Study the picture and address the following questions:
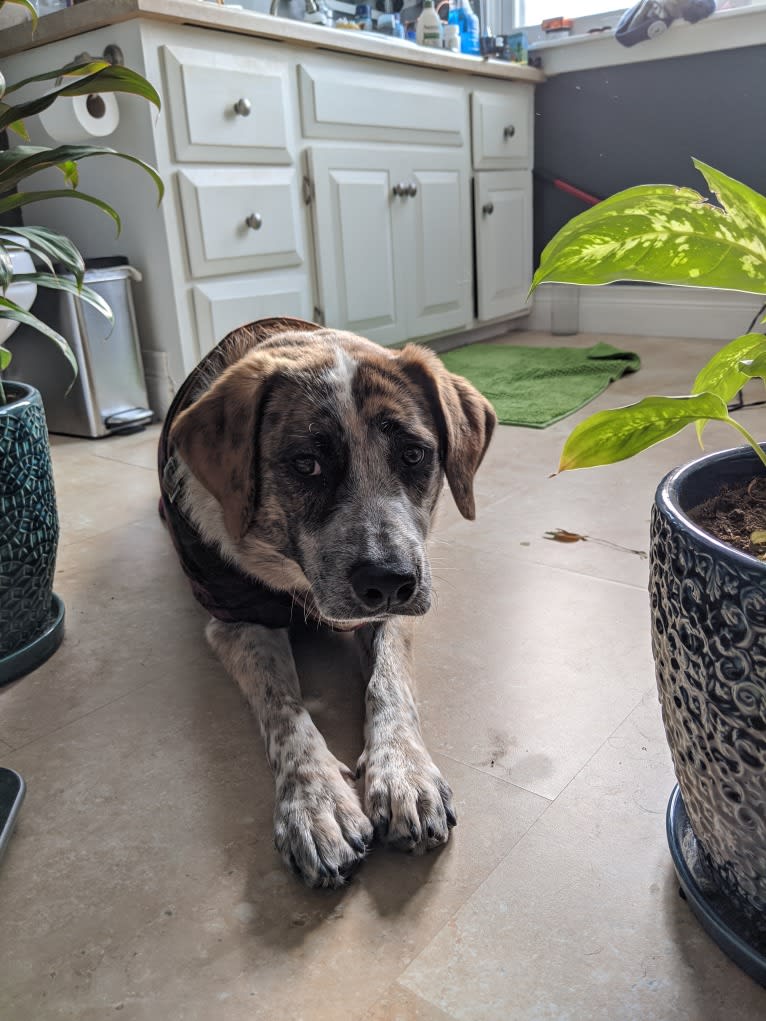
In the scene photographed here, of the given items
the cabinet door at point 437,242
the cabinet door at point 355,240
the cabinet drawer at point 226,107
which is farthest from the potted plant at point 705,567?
the cabinet door at point 437,242

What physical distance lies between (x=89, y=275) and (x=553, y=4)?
3.32 metres

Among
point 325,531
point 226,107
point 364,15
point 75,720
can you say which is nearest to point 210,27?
point 226,107

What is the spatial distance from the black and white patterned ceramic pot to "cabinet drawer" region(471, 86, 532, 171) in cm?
344

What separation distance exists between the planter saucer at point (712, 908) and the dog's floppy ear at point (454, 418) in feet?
1.93

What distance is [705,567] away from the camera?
65 centimetres

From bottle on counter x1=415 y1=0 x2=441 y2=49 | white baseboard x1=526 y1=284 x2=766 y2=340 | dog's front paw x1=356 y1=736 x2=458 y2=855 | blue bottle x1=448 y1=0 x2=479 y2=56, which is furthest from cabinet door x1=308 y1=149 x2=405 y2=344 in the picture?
dog's front paw x1=356 y1=736 x2=458 y2=855

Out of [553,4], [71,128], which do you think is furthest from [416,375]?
[553,4]

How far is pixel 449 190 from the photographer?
144 inches

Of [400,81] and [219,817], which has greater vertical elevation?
[400,81]

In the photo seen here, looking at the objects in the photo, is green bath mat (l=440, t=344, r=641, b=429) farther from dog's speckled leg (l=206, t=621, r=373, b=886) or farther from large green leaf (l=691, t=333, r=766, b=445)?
large green leaf (l=691, t=333, r=766, b=445)

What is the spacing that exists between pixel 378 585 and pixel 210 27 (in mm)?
2225

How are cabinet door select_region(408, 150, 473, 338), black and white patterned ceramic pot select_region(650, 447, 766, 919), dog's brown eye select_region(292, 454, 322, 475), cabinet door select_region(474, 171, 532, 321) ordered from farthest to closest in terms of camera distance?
cabinet door select_region(474, 171, 532, 321) < cabinet door select_region(408, 150, 473, 338) < dog's brown eye select_region(292, 454, 322, 475) < black and white patterned ceramic pot select_region(650, 447, 766, 919)

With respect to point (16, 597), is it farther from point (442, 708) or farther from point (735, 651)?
point (735, 651)

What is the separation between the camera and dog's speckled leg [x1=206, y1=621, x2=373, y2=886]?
910 millimetres
